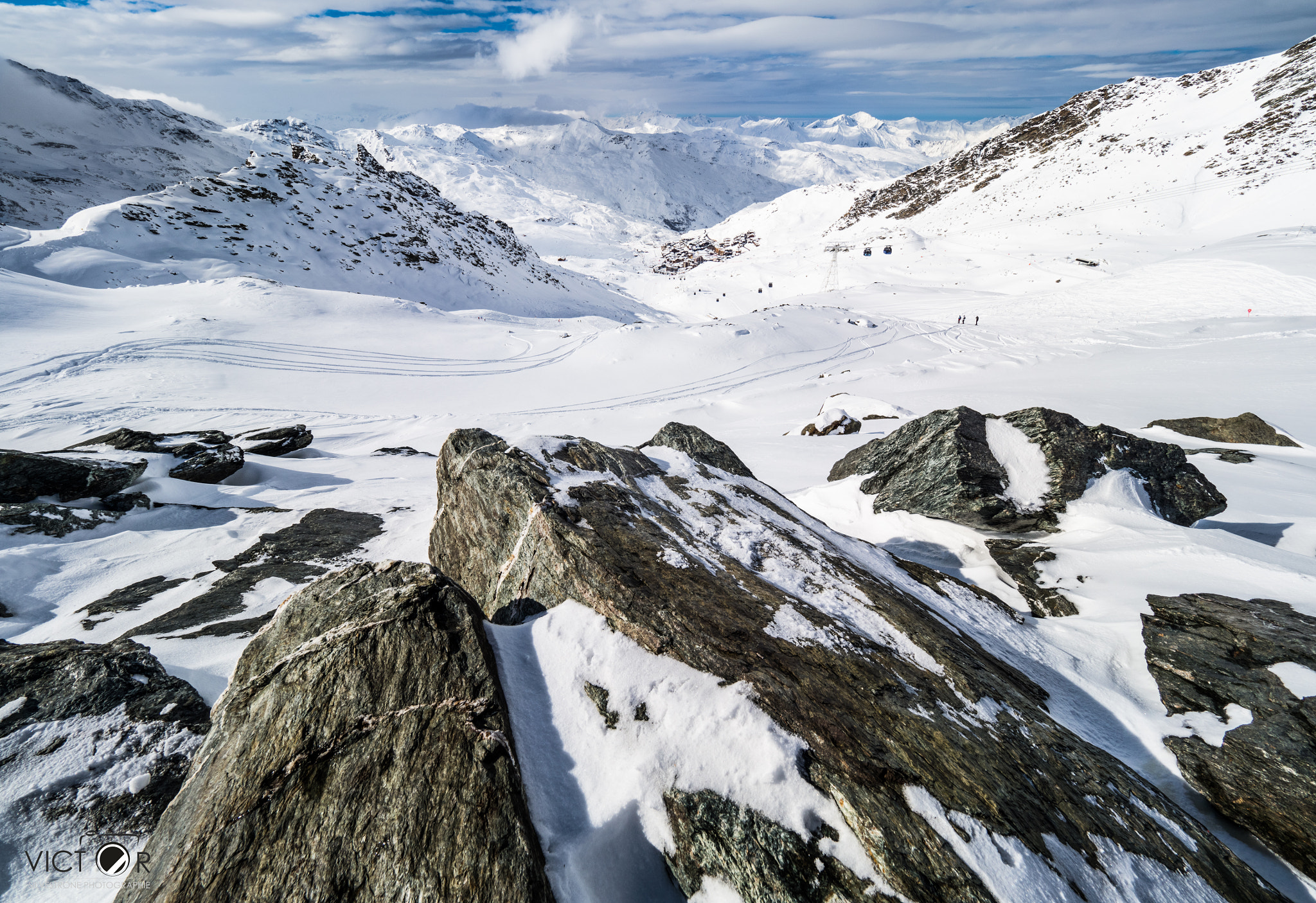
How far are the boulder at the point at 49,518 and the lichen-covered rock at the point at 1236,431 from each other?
2169 centimetres

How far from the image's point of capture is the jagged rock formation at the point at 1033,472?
7.78 meters

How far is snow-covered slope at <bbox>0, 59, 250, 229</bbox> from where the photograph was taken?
223 ft

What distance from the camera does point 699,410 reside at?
20812 millimetres

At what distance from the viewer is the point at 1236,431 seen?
11.9m

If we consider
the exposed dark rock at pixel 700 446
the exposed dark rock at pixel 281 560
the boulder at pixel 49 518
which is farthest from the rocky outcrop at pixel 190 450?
the exposed dark rock at pixel 700 446

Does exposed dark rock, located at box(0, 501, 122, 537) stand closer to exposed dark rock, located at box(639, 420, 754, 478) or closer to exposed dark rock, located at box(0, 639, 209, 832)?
exposed dark rock, located at box(0, 639, 209, 832)

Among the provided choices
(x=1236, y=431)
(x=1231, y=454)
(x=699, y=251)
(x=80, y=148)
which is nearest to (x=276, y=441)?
(x=1231, y=454)

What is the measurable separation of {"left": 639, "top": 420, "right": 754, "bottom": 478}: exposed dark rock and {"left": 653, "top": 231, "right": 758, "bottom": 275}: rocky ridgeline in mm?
85442

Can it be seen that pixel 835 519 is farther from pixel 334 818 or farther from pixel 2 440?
pixel 2 440

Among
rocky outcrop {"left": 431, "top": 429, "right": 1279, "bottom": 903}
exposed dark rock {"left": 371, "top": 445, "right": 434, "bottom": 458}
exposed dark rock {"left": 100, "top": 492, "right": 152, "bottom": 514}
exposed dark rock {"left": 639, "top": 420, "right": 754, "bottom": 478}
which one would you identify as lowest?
exposed dark rock {"left": 371, "top": 445, "right": 434, "bottom": 458}

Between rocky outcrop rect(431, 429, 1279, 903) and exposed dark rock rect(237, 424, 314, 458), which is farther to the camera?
exposed dark rock rect(237, 424, 314, 458)

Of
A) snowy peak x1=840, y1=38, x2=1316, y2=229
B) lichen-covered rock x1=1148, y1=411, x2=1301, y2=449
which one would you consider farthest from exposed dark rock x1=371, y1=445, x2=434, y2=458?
snowy peak x1=840, y1=38, x2=1316, y2=229

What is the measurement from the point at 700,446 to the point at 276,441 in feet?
40.3

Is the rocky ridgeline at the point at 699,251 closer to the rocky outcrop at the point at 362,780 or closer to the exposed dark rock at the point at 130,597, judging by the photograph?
the exposed dark rock at the point at 130,597
